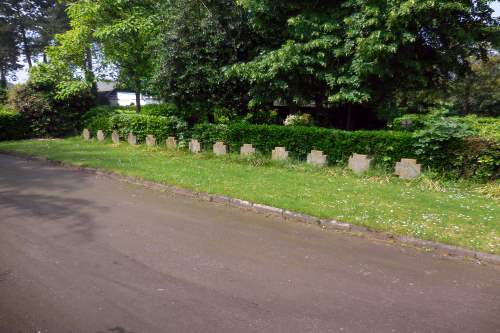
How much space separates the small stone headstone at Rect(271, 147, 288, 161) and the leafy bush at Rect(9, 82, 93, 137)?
13367 millimetres

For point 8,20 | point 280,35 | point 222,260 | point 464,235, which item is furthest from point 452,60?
point 8,20

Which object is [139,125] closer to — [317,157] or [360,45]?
[317,157]

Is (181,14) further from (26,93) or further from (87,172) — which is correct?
(26,93)

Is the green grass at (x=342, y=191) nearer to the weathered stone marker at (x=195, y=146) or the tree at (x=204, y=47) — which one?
the weathered stone marker at (x=195, y=146)

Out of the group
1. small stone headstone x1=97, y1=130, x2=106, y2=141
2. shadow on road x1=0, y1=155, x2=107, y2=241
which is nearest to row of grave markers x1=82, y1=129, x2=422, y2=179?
small stone headstone x1=97, y1=130, x2=106, y2=141

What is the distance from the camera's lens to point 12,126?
63.3ft

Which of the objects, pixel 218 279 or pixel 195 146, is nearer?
pixel 218 279

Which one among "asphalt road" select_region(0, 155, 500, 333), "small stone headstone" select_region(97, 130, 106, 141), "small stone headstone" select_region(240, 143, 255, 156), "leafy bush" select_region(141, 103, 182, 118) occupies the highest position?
"leafy bush" select_region(141, 103, 182, 118)

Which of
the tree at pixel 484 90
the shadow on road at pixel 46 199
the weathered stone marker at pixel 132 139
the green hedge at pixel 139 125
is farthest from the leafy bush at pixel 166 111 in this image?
the tree at pixel 484 90

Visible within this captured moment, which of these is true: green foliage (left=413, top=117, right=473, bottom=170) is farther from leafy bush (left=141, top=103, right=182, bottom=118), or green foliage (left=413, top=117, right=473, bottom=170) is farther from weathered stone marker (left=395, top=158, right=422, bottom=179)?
leafy bush (left=141, top=103, right=182, bottom=118)

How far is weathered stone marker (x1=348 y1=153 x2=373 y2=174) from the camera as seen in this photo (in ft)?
34.6

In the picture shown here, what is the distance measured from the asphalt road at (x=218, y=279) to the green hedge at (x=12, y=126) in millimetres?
14138

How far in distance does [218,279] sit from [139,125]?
13.2 m

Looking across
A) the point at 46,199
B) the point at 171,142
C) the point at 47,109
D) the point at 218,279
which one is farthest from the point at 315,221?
the point at 47,109
